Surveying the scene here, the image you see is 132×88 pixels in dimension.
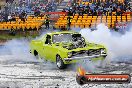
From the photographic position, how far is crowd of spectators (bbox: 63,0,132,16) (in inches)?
1265

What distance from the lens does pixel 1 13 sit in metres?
36.6

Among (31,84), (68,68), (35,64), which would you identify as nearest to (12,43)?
(35,64)

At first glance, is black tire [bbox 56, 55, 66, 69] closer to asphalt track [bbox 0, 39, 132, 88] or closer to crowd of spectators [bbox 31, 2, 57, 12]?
asphalt track [bbox 0, 39, 132, 88]

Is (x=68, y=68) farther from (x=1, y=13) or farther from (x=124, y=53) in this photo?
(x=1, y=13)

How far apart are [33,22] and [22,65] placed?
1626 cm

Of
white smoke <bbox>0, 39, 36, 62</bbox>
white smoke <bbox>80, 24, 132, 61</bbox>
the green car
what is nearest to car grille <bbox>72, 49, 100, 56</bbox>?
the green car

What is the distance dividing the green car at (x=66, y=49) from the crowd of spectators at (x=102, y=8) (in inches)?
617

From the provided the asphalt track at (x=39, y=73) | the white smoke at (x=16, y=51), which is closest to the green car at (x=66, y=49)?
the asphalt track at (x=39, y=73)

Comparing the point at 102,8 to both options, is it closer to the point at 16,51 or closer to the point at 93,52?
the point at 16,51

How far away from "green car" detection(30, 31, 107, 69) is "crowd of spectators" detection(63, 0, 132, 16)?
15.7m

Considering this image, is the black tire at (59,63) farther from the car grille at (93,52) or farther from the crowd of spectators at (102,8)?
the crowd of spectators at (102,8)

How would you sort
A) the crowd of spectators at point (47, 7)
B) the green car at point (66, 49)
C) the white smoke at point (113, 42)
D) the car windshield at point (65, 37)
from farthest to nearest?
the crowd of spectators at point (47, 7)
the white smoke at point (113, 42)
the car windshield at point (65, 37)
the green car at point (66, 49)

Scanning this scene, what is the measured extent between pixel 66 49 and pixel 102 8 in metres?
19.2

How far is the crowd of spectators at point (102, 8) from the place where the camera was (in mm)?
32125
